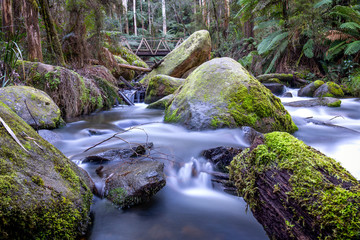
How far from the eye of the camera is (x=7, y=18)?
503cm

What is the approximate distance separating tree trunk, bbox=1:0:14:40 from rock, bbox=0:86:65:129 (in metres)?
1.85

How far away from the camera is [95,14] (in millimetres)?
7180

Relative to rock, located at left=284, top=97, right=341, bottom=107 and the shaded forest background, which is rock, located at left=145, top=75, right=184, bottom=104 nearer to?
the shaded forest background

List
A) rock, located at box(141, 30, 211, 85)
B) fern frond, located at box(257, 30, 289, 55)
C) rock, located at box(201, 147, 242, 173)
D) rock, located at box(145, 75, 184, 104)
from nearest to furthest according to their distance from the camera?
rock, located at box(201, 147, 242, 173)
rock, located at box(145, 75, 184, 104)
fern frond, located at box(257, 30, 289, 55)
rock, located at box(141, 30, 211, 85)

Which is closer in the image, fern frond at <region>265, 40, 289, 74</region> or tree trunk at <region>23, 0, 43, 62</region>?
tree trunk at <region>23, 0, 43, 62</region>

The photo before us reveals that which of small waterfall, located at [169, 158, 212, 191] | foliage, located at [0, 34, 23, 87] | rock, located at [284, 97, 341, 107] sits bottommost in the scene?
small waterfall, located at [169, 158, 212, 191]

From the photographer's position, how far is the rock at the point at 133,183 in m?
1.96

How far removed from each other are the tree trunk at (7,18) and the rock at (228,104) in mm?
3964

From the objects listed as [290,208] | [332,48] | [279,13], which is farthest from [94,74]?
[279,13]

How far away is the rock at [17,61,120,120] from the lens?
195 inches

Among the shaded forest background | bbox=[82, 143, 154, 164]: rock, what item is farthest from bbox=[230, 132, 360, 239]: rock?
the shaded forest background

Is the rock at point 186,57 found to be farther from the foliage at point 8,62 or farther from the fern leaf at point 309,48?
the foliage at point 8,62

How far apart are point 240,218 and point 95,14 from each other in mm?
7293

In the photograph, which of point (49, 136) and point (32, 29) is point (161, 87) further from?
point (49, 136)
